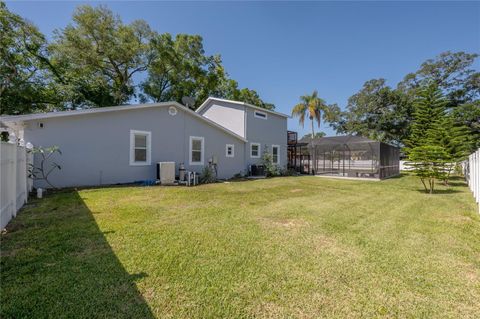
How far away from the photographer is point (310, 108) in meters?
32.2

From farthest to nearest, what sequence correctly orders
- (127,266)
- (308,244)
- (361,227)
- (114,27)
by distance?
(114,27) → (361,227) → (308,244) → (127,266)

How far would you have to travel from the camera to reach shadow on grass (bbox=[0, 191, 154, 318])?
2.03 m

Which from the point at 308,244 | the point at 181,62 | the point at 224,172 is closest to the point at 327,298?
the point at 308,244

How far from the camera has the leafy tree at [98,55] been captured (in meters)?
18.8

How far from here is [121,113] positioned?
963 centimetres

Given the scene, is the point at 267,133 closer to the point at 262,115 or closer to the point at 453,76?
the point at 262,115

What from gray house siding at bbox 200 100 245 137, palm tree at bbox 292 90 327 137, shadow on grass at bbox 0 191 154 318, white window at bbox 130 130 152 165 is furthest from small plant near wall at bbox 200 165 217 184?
palm tree at bbox 292 90 327 137

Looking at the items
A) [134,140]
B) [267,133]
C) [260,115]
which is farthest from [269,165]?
[134,140]

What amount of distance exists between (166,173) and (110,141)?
8.21 ft

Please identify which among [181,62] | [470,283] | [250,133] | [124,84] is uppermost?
[181,62]

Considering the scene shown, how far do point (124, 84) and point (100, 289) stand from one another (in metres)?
23.5

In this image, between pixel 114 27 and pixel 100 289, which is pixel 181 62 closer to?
pixel 114 27

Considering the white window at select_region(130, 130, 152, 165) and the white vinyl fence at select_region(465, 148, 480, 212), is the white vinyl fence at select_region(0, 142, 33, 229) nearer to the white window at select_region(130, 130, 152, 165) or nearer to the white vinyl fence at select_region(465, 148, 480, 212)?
the white window at select_region(130, 130, 152, 165)

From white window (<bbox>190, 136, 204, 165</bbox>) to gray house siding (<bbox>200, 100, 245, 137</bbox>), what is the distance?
340cm
